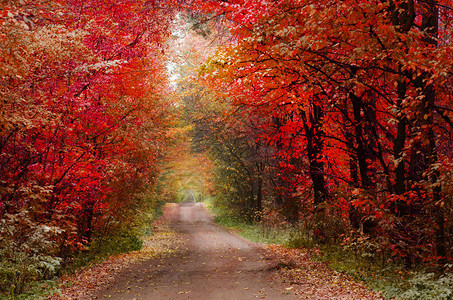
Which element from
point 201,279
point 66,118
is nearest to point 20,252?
point 66,118

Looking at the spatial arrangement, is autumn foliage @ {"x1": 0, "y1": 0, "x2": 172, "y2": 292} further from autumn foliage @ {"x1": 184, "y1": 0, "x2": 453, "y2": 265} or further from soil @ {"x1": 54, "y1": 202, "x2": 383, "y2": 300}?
autumn foliage @ {"x1": 184, "y1": 0, "x2": 453, "y2": 265}

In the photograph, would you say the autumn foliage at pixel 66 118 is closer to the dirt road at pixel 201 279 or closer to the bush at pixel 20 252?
the bush at pixel 20 252

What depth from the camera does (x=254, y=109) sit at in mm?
11500

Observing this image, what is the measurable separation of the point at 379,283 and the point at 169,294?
4.20 metres

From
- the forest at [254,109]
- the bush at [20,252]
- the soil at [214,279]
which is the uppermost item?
the forest at [254,109]

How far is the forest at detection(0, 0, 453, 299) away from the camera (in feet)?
20.7

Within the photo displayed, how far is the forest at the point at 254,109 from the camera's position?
20.7ft

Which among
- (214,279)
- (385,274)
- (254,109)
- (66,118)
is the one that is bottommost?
(214,279)

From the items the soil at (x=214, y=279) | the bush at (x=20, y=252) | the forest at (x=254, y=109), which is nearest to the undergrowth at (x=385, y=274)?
the forest at (x=254, y=109)

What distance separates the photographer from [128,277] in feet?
31.0

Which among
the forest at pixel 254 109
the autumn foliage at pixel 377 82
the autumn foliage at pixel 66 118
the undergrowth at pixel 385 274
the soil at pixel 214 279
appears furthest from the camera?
the soil at pixel 214 279

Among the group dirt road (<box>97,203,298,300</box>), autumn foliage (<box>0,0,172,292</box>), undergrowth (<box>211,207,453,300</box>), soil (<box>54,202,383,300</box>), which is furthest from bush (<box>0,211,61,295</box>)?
undergrowth (<box>211,207,453,300</box>)

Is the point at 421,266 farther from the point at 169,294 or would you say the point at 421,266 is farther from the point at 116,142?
the point at 116,142

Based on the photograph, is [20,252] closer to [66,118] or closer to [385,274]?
[66,118]
